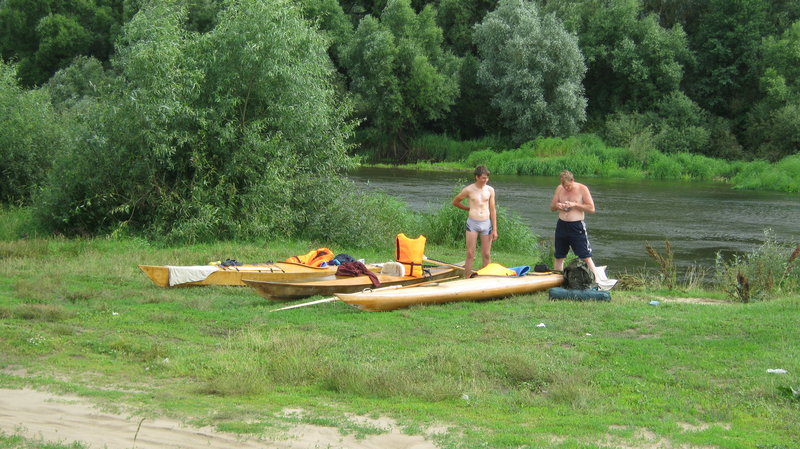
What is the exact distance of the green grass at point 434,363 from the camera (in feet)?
21.9

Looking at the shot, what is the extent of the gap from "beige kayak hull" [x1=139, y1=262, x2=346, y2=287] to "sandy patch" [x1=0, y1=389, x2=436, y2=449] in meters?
5.84

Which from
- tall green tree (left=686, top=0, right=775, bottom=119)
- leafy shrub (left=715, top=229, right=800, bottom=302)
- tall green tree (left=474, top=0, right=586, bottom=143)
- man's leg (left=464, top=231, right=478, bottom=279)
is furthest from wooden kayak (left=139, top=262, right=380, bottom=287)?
tall green tree (left=686, top=0, right=775, bottom=119)

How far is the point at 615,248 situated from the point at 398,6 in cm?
3513

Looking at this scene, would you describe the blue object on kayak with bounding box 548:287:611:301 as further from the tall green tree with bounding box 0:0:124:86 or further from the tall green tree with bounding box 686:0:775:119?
the tall green tree with bounding box 0:0:124:86

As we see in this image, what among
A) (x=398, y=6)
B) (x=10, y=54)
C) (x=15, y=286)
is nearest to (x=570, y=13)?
(x=398, y=6)

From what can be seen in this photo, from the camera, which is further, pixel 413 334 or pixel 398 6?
pixel 398 6

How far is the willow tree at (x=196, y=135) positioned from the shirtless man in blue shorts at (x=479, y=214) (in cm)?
570

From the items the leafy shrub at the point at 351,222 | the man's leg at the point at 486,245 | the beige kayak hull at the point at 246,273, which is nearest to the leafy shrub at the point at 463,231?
the leafy shrub at the point at 351,222

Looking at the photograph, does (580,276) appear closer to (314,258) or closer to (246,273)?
(314,258)

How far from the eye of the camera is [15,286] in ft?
38.9

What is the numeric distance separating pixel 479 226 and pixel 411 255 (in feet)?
3.98

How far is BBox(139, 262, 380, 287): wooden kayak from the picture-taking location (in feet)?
41.2

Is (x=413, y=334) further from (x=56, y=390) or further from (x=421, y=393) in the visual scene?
(x=56, y=390)

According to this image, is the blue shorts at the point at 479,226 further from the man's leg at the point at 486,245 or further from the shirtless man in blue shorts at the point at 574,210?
the shirtless man in blue shorts at the point at 574,210
